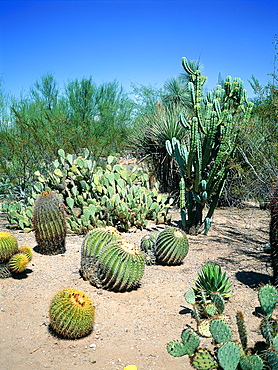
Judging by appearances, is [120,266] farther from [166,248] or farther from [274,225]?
[274,225]

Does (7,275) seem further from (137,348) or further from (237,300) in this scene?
(237,300)

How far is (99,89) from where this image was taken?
21.9m

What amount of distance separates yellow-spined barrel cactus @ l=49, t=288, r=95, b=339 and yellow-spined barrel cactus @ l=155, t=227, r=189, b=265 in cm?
226

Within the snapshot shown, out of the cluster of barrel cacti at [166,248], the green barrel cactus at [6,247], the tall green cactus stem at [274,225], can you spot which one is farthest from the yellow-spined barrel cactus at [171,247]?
the green barrel cactus at [6,247]

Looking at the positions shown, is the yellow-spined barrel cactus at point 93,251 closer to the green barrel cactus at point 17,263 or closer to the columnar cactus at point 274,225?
the green barrel cactus at point 17,263

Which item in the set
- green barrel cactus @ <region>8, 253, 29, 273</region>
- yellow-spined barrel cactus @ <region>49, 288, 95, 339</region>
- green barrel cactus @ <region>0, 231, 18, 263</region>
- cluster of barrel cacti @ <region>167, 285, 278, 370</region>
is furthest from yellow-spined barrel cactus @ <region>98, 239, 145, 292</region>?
cluster of barrel cacti @ <region>167, 285, 278, 370</region>

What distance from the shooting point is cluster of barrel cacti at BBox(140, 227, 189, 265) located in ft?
20.1

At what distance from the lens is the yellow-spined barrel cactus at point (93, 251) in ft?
17.3

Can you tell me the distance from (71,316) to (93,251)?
1.44 metres

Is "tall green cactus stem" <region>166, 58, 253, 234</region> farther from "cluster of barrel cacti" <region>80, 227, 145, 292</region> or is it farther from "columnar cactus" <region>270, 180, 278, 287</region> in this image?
"cluster of barrel cacti" <region>80, 227, 145, 292</region>


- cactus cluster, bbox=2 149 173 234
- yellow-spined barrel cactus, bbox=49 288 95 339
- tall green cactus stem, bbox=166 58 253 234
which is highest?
tall green cactus stem, bbox=166 58 253 234

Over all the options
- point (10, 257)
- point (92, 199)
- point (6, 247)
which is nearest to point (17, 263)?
point (10, 257)

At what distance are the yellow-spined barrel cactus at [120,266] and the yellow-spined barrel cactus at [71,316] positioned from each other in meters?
0.92

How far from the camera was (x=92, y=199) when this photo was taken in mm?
8070
